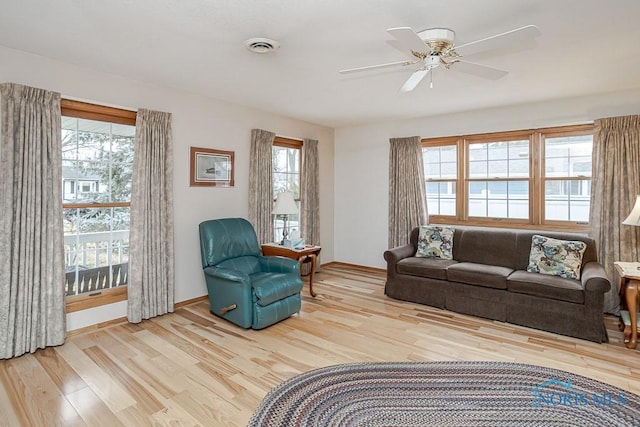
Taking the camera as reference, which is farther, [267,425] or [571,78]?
[571,78]

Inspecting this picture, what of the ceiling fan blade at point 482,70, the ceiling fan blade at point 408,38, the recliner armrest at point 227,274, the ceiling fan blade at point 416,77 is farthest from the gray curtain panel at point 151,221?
the ceiling fan blade at point 482,70

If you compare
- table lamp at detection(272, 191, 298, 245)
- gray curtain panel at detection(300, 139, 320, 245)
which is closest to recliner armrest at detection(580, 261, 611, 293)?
table lamp at detection(272, 191, 298, 245)

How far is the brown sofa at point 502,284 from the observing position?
10.8 ft

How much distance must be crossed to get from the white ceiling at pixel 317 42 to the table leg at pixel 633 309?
2.04 meters

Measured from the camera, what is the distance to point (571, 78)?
3551mm

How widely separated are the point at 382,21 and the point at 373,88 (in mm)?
1528

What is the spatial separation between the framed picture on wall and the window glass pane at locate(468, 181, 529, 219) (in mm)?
3498

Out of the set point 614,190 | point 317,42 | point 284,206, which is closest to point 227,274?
point 284,206

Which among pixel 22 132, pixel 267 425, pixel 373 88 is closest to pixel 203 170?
pixel 22 132

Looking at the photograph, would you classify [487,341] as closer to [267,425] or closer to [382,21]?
[267,425]

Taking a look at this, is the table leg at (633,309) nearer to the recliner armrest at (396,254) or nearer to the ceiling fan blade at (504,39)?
the recliner armrest at (396,254)

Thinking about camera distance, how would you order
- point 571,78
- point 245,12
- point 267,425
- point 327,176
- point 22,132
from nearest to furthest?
point 267,425 < point 245,12 < point 22,132 < point 571,78 < point 327,176

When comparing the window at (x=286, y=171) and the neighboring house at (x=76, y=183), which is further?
the window at (x=286, y=171)

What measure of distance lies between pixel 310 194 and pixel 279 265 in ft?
6.46
